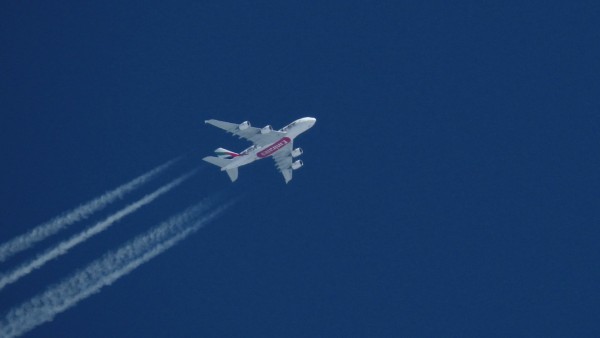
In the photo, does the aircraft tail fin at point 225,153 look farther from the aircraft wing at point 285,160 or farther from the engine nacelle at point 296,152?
the engine nacelle at point 296,152

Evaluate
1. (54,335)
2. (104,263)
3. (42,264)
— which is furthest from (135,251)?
(54,335)

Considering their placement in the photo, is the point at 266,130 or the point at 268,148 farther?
the point at 268,148

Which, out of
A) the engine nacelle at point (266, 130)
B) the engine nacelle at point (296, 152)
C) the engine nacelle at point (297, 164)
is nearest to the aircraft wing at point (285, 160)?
the engine nacelle at point (296, 152)

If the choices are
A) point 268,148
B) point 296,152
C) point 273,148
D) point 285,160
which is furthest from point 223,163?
point 296,152

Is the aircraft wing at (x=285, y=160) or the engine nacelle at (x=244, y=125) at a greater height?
the engine nacelle at (x=244, y=125)

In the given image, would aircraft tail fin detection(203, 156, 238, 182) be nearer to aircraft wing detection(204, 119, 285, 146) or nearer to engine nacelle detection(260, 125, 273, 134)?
aircraft wing detection(204, 119, 285, 146)

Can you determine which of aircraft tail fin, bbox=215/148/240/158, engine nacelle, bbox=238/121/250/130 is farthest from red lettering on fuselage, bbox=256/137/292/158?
engine nacelle, bbox=238/121/250/130

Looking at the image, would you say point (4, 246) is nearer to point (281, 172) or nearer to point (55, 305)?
point (55, 305)

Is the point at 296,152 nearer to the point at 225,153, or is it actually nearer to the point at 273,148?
the point at 273,148

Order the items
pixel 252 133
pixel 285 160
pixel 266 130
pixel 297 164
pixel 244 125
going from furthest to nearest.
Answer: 1. pixel 285 160
2. pixel 297 164
3. pixel 252 133
4. pixel 266 130
5. pixel 244 125
